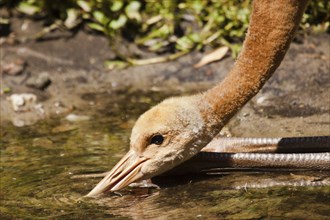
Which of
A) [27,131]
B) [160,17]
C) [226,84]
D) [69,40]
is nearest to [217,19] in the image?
[160,17]

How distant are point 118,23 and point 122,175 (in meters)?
4.01

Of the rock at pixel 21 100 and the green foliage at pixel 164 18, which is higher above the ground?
the green foliage at pixel 164 18

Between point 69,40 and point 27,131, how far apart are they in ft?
7.34

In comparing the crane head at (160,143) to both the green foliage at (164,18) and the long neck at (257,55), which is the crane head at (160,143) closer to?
the long neck at (257,55)

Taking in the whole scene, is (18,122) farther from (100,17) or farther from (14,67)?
(100,17)

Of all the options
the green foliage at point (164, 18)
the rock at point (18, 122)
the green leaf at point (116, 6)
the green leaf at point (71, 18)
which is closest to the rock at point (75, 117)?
the rock at point (18, 122)

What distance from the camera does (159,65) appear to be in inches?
393

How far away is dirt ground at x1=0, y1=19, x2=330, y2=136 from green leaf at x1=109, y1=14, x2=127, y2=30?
0.89 ft

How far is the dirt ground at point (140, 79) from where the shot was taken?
8133 millimetres

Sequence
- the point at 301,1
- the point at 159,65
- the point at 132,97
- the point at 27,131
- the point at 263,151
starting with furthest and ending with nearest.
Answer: the point at 159,65 → the point at 132,97 → the point at 27,131 → the point at 263,151 → the point at 301,1

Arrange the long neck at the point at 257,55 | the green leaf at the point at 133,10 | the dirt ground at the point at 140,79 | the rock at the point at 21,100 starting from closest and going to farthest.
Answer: the long neck at the point at 257,55, the dirt ground at the point at 140,79, the rock at the point at 21,100, the green leaf at the point at 133,10

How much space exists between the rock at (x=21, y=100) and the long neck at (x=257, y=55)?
128 inches

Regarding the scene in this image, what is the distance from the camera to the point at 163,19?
408 inches

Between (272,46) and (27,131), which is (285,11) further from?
(27,131)
